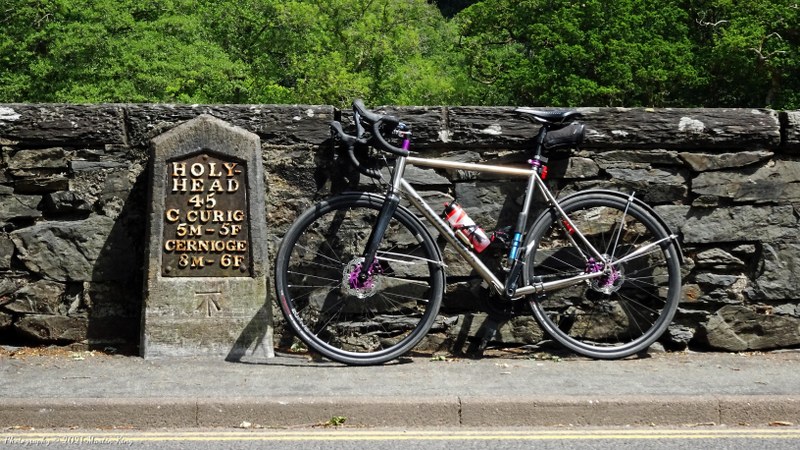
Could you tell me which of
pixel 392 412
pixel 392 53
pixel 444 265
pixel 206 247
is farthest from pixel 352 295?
pixel 392 53

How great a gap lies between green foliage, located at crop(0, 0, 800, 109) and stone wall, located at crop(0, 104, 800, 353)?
2878 centimetres

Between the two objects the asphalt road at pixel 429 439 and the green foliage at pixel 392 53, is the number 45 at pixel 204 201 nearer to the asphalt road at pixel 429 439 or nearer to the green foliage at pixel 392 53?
the asphalt road at pixel 429 439

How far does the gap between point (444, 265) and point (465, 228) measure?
→ 27cm

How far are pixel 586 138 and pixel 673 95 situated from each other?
36.0 metres

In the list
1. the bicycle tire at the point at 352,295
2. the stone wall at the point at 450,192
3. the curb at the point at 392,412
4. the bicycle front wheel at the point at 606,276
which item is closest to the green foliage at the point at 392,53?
the stone wall at the point at 450,192

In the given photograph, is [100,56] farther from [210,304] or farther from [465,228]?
[465,228]

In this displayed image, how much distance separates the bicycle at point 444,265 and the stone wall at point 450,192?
0.19 metres

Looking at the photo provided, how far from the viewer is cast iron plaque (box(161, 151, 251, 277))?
6.24 m

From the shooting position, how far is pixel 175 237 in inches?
246

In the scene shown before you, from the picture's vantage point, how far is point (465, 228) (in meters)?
6.21

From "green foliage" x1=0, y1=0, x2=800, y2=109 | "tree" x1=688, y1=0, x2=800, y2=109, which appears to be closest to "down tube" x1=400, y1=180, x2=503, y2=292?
"green foliage" x1=0, y1=0, x2=800, y2=109

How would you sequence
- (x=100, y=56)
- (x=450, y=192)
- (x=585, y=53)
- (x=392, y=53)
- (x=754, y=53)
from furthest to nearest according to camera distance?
(x=392, y=53) → (x=585, y=53) → (x=754, y=53) → (x=100, y=56) → (x=450, y=192)

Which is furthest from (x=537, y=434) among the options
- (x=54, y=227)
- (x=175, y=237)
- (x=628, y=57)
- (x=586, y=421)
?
(x=628, y=57)

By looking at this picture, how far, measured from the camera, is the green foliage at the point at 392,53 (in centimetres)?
3519
